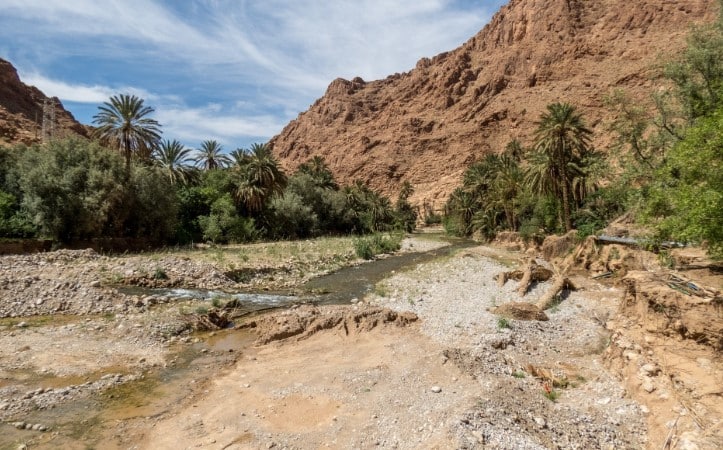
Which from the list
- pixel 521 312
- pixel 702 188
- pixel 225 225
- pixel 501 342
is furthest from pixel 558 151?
pixel 225 225

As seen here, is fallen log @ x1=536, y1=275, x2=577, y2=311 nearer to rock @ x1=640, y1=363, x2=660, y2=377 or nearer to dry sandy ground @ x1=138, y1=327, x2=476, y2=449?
dry sandy ground @ x1=138, y1=327, x2=476, y2=449

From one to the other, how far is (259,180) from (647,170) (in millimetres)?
35440

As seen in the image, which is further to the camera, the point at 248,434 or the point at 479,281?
the point at 479,281

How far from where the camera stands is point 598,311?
13.3m

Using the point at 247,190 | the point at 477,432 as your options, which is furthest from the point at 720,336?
the point at 247,190

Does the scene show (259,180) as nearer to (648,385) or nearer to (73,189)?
(73,189)

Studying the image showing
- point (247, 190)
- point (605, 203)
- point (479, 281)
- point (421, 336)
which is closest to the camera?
point (421, 336)

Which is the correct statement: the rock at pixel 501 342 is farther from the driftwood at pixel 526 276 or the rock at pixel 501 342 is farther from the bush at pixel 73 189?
the bush at pixel 73 189

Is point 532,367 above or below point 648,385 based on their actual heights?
below

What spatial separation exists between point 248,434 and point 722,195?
10.8m

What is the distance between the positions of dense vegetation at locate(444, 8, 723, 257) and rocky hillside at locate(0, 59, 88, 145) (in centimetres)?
6392

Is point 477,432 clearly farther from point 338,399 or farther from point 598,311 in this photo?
point 598,311

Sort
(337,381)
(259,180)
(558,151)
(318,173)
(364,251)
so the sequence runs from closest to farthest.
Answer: (337,381) → (558,151) → (364,251) → (259,180) → (318,173)

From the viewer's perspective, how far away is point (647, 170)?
19.9m
